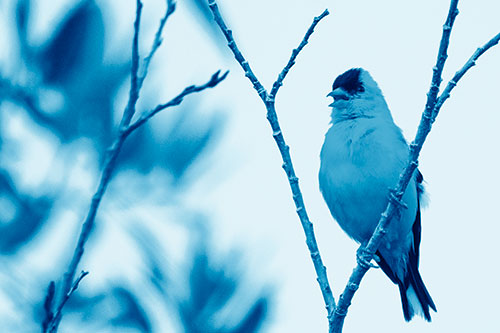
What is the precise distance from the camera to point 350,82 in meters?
4.64

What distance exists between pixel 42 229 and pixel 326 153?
2418mm

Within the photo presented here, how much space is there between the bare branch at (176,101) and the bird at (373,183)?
8.16 feet

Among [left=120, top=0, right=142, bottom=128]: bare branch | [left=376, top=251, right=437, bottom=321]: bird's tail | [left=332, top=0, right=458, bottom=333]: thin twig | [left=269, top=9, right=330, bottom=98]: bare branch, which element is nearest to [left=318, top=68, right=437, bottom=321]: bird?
[left=376, top=251, right=437, bottom=321]: bird's tail

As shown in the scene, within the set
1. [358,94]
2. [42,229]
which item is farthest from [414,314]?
[42,229]

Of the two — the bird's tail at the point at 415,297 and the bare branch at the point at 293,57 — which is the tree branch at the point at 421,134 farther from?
the bird's tail at the point at 415,297

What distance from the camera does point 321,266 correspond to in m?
2.63

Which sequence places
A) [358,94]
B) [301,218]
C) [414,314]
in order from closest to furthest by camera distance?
[301,218]
[414,314]
[358,94]

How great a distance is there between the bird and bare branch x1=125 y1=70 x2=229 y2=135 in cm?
249

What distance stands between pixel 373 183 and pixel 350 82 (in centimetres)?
105

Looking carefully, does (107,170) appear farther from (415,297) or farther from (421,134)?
(415,297)

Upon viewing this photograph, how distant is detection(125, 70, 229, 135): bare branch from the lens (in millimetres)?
1313

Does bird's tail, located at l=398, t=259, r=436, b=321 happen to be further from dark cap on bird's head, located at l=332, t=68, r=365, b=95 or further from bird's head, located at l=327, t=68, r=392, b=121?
dark cap on bird's head, located at l=332, t=68, r=365, b=95

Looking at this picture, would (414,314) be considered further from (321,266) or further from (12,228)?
(12,228)

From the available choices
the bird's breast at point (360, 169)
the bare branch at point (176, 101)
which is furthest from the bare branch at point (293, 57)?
the bird's breast at point (360, 169)
